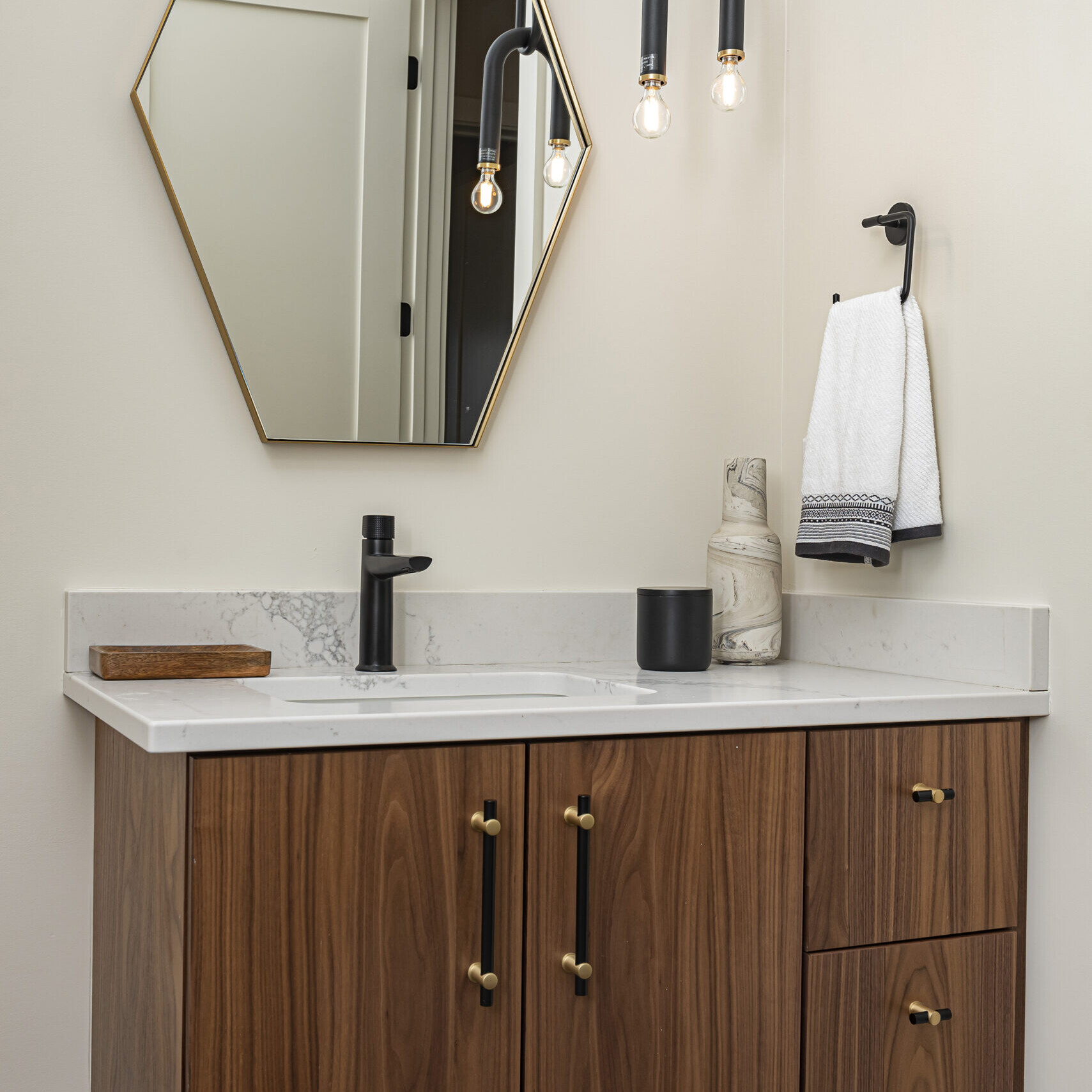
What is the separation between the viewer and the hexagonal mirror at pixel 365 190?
57.1 inches

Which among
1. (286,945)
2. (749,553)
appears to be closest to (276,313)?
(749,553)

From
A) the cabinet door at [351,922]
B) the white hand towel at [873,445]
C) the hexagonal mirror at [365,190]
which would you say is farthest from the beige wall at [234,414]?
the cabinet door at [351,922]

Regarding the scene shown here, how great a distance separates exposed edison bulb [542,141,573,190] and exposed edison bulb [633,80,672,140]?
203 mm

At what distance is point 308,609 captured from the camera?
1.49 meters

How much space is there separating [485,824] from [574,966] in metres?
0.17

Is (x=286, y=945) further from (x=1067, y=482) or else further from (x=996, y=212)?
(x=996, y=212)

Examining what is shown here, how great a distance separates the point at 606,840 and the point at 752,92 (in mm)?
1262

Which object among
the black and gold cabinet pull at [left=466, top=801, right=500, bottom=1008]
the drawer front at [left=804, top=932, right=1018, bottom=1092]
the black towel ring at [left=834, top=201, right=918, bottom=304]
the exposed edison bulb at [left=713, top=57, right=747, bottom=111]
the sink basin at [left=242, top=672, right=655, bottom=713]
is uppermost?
the exposed edison bulb at [left=713, top=57, right=747, bottom=111]

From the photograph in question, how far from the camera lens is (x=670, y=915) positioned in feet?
3.61

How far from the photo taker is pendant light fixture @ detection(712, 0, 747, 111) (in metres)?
1.45

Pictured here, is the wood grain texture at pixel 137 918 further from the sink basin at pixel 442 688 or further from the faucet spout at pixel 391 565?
the faucet spout at pixel 391 565

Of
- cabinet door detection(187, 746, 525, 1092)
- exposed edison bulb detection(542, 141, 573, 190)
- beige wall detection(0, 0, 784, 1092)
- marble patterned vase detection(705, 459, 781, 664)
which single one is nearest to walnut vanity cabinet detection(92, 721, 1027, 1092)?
cabinet door detection(187, 746, 525, 1092)

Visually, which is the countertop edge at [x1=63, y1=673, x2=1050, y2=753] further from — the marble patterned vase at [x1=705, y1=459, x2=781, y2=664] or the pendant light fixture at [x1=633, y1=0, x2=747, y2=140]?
the pendant light fixture at [x1=633, y1=0, x2=747, y2=140]

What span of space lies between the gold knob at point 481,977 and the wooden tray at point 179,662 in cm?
48
